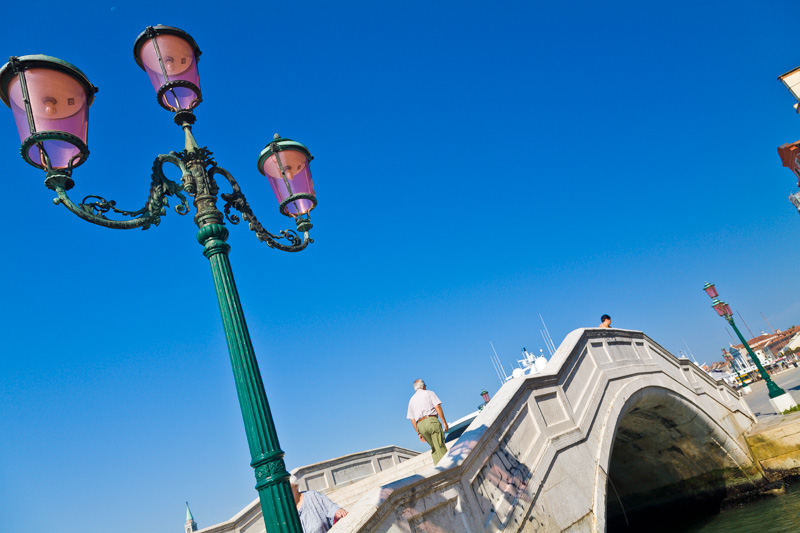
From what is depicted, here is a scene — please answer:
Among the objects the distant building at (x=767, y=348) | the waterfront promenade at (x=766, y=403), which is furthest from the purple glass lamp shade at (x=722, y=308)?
the distant building at (x=767, y=348)

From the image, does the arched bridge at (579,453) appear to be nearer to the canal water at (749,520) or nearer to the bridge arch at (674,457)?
the bridge arch at (674,457)

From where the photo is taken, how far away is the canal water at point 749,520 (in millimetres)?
9766

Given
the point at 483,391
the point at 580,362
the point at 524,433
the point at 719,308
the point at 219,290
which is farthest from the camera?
the point at 483,391

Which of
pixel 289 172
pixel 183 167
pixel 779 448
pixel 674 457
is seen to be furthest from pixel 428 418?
pixel 779 448

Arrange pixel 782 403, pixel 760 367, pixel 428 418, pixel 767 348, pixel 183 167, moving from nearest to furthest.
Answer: pixel 183 167 → pixel 428 418 → pixel 782 403 → pixel 760 367 → pixel 767 348

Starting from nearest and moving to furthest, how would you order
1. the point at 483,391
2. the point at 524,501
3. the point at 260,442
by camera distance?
the point at 260,442
the point at 524,501
the point at 483,391

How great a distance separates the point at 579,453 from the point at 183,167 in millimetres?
6266

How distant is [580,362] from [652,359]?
14.3 ft

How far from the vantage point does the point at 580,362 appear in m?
8.67

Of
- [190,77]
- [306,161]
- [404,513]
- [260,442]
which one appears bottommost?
[404,513]

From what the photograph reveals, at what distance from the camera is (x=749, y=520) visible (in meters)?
11.1

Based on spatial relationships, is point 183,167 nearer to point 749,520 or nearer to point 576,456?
point 576,456

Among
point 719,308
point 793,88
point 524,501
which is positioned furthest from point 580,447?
point 793,88

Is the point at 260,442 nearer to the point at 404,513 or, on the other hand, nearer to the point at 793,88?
the point at 404,513
